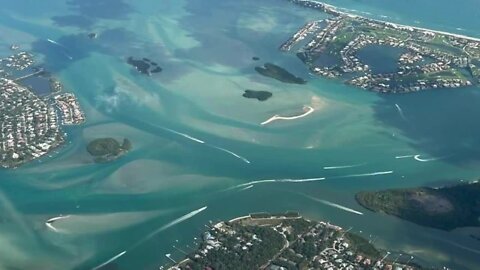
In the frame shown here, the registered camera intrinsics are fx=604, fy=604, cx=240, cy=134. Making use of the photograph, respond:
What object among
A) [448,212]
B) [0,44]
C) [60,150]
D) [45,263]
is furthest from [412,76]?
[0,44]

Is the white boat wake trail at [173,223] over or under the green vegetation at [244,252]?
under

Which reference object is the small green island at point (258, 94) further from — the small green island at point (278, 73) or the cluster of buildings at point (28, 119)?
the cluster of buildings at point (28, 119)

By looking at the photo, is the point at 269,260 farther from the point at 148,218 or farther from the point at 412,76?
the point at 412,76

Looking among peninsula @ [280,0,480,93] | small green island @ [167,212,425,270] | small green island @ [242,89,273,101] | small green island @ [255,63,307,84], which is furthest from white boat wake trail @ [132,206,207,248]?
peninsula @ [280,0,480,93]

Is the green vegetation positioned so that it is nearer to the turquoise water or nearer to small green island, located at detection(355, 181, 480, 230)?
the turquoise water

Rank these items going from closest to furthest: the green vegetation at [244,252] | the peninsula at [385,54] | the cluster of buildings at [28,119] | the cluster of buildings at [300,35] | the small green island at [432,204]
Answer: the green vegetation at [244,252]
the small green island at [432,204]
the cluster of buildings at [28,119]
the peninsula at [385,54]
the cluster of buildings at [300,35]

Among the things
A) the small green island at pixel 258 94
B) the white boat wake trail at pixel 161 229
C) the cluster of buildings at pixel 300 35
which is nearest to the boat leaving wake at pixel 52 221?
the white boat wake trail at pixel 161 229

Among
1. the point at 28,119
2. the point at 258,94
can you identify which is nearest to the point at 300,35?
the point at 258,94
